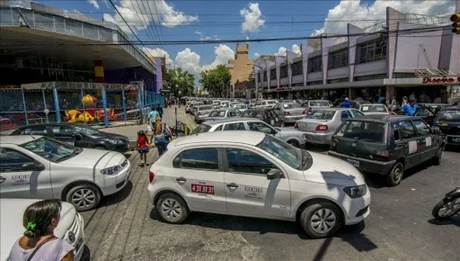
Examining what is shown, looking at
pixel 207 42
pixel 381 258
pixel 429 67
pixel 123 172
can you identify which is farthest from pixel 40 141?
pixel 429 67

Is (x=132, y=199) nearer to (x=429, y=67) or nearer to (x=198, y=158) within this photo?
(x=198, y=158)

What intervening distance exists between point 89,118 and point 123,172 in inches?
511

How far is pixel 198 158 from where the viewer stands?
3947 mm

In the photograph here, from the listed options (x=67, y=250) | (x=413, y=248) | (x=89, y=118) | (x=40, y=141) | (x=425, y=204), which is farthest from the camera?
(x=89, y=118)

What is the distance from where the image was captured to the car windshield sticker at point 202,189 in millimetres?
3844

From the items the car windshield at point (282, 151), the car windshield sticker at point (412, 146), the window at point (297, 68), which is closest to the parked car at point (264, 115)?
the car windshield sticker at point (412, 146)

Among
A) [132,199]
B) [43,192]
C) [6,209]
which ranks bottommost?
[132,199]

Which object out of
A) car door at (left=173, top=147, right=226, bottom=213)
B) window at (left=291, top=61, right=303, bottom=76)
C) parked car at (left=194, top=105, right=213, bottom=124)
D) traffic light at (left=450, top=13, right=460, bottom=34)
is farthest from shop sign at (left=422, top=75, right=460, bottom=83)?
car door at (left=173, top=147, right=226, bottom=213)

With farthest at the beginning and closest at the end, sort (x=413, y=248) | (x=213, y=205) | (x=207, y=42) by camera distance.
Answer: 1. (x=207, y=42)
2. (x=213, y=205)
3. (x=413, y=248)

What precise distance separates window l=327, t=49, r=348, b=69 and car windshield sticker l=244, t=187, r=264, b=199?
32.2 m

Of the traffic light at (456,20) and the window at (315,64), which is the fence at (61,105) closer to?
the traffic light at (456,20)

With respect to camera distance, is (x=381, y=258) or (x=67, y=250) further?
(x=381, y=258)

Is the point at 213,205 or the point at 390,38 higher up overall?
the point at 390,38

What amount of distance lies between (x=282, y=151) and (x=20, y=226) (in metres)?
3.63
